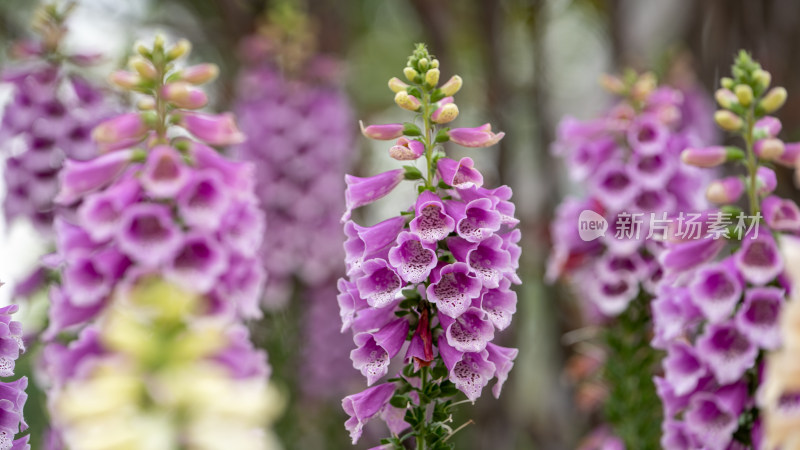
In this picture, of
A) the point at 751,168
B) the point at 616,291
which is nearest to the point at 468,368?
the point at 751,168

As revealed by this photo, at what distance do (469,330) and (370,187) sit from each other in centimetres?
29

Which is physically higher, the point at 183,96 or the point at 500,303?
the point at 183,96

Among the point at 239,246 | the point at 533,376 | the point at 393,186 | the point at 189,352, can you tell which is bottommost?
the point at 533,376

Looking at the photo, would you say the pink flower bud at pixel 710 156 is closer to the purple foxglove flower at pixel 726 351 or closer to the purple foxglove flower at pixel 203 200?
the purple foxglove flower at pixel 726 351

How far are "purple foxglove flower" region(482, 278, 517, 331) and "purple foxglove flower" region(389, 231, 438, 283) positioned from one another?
0.10 metres

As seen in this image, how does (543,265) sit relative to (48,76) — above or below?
below

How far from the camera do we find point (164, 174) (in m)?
0.93

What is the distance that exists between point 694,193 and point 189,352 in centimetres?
152

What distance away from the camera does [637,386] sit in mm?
1866

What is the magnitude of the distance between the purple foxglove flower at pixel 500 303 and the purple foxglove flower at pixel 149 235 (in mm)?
442

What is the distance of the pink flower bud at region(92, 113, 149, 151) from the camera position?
0.99 m

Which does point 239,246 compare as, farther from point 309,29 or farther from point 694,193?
point 309,29

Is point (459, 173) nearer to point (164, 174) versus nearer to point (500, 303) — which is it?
point (500, 303)

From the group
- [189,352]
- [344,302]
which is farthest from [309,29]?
[189,352]
